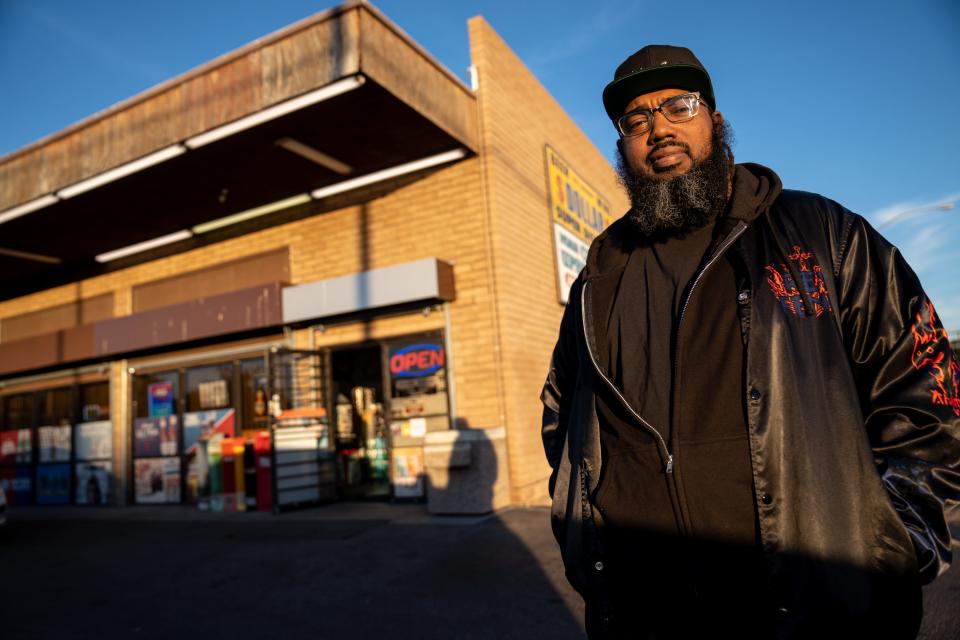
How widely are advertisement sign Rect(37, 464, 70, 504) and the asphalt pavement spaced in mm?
5378

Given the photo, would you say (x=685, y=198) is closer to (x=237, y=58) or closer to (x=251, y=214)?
(x=237, y=58)

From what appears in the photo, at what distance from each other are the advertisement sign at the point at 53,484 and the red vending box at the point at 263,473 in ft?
21.8

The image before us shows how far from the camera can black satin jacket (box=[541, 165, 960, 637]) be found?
4.40 ft

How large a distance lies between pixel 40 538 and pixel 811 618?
10.9 meters

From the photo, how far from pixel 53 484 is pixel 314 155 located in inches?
417

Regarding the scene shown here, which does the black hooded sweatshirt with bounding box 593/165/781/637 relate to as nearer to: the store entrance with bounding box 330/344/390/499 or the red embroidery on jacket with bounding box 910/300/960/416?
the red embroidery on jacket with bounding box 910/300/960/416

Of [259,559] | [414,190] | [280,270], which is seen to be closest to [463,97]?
[414,190]

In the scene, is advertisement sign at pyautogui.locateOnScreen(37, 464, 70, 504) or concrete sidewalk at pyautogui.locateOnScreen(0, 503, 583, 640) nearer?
concrete sidewalk at pyautogui.locateOnScreen(0, 503, 583, 640)

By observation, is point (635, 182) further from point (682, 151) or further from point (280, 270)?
point (280, 270)

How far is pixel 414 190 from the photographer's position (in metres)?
9.98

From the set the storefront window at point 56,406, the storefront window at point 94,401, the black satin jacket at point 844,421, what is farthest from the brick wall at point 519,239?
the storefront window at point 56,406

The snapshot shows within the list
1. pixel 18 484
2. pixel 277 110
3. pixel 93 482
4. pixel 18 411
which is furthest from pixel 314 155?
pixel 18 484

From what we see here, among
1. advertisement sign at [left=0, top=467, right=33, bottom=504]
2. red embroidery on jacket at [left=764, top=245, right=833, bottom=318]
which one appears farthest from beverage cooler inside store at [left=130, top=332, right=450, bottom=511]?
red embroidery on jacket at [left=764, top=245, right=833, bottom=318]

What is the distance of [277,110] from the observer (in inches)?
306
